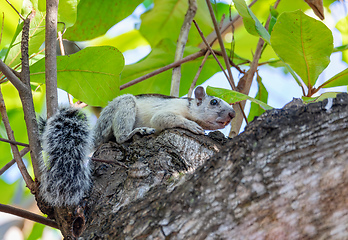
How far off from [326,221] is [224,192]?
0.96ft

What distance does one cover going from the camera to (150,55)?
3.25 meters

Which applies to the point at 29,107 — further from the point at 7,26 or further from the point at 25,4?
the point at 7,26

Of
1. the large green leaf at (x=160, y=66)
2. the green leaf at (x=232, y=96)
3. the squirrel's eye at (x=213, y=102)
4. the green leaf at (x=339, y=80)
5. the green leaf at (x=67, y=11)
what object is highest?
the green leaf at (x=67, y=11)

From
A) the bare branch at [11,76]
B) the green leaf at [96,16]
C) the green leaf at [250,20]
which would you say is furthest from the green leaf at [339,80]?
the green leaf at [96,16]

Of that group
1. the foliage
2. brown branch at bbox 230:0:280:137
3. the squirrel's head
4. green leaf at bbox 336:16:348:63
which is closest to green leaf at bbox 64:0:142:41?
the foliage

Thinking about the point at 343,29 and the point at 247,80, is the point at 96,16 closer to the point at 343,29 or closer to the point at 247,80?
the point at 247,80

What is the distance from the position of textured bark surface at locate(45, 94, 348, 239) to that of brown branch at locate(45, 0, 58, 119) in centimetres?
65

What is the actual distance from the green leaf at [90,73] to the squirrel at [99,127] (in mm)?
278

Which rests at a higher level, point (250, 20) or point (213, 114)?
point (250, 20)

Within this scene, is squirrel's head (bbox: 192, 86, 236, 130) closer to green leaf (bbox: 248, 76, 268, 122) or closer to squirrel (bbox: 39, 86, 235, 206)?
squirrel (bbox: 39, 86, 235, 206)

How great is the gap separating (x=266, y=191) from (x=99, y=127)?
75.4 inches

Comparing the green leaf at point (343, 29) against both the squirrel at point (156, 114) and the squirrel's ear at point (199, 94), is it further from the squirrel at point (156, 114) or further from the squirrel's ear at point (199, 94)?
the squirrel's ear at point (199, 94)

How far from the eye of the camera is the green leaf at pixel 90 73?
2086 mm

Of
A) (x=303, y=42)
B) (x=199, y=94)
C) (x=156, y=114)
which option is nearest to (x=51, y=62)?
(x=156, y=114)
